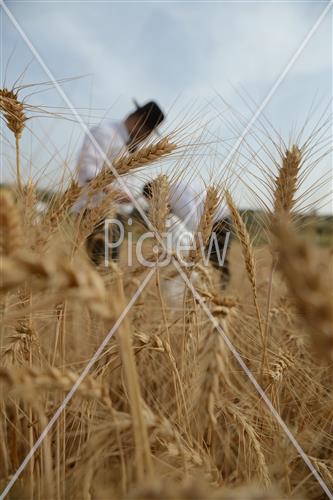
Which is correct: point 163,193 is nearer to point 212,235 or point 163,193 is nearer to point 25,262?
point 212,235

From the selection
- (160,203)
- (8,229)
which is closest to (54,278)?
(8,229)

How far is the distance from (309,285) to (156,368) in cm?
110

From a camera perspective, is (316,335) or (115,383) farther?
(115,383)

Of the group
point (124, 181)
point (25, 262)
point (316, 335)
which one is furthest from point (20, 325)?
point (316, 335)

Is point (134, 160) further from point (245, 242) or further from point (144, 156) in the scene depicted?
point (245, 242)

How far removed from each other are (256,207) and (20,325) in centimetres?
68

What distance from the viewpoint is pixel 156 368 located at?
1508 mm

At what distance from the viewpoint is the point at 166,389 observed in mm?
1413

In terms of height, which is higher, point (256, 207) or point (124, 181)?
point (124, 181)

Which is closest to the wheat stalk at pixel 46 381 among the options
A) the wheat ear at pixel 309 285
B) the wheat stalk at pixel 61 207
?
the wheat ear at pixel 309 285

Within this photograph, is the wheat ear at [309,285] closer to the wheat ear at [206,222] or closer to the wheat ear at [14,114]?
the wheat ear at [206,222]

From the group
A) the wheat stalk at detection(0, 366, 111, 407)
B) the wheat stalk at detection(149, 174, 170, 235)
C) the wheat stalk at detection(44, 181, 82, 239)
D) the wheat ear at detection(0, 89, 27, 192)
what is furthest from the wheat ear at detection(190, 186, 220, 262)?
the wheat stalk at detection(0, 366, 111, 407)

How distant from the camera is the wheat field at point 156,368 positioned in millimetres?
525

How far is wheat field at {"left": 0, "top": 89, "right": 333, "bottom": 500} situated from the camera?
0.52 metres
